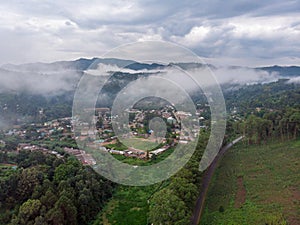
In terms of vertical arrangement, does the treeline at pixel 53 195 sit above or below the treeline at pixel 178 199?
below

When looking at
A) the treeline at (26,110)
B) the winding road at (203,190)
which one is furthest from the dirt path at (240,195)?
the treeline at (26,110)

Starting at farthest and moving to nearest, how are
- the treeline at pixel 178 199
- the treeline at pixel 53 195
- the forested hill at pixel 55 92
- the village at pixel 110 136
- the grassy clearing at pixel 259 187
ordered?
1. the forested hill at pixel 55 92
2. the village at pixel 110 136
3. the grassy clearing at pixel 259 187
4. the treeline at pixel 53 195
5. the treeline at pixel 178 199

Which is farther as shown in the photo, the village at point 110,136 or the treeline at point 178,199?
the village at point 110,136

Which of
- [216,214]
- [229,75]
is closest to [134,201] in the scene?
[216,214]

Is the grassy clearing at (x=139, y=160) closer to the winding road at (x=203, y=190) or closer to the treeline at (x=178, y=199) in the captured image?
the winding road at (x=203, y=190)

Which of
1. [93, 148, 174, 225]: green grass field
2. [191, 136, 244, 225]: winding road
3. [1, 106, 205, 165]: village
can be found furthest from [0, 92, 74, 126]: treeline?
[191, 136, 244, 225]: winding road

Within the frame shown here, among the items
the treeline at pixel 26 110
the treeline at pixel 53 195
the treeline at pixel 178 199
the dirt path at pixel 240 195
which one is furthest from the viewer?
the treeline at pixel 26 110

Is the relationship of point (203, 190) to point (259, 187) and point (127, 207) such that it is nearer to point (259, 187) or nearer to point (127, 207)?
point (259, 187)
